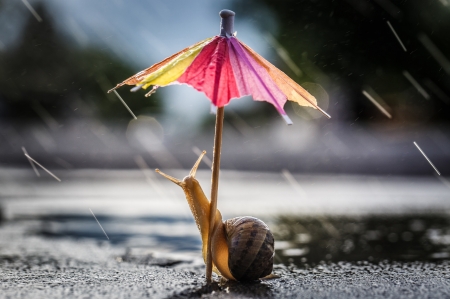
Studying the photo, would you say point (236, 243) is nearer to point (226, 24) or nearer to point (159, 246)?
point (226, 24)

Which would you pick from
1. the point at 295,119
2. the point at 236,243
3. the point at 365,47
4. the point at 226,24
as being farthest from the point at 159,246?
the point at 295,119

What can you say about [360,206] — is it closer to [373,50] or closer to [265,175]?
[265,175]

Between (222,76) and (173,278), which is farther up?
(222,76)

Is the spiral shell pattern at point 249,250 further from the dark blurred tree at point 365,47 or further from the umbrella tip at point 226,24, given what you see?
the dark blurred tree at point 365,47

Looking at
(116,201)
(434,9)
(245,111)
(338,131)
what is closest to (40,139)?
(245,111)

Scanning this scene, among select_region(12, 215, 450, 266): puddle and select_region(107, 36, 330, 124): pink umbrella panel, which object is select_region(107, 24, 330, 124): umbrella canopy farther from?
select_region(12, 215, 450, 266): puddle

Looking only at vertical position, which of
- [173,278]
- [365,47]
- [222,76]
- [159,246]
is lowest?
[173,278]

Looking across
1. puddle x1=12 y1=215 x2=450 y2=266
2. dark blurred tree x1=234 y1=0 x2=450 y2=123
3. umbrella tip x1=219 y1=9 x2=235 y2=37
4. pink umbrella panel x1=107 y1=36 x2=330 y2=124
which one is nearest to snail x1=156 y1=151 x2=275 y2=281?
pink umbrella panel x1=107 y1=36 x2=330 y2=124
